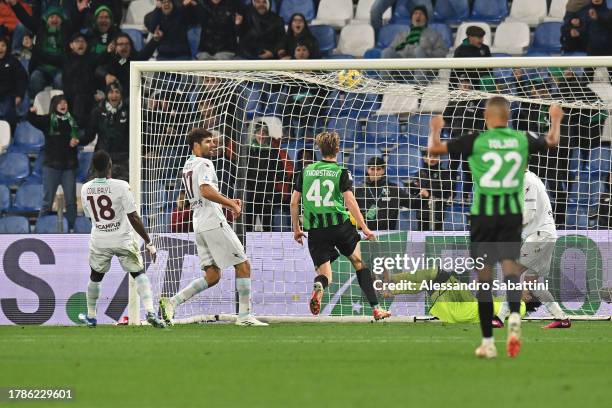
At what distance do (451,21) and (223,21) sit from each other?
3731 mm

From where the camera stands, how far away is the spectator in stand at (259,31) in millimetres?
18938

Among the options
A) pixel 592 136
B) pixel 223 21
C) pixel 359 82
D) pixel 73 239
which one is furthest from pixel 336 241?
pixel 223 21

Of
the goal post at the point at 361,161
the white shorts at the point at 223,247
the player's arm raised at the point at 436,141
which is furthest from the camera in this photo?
the goal post at the point at 361,161

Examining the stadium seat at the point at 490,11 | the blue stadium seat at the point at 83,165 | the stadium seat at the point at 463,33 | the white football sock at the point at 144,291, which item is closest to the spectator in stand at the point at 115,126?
the blue stadium seat at the point at 83,165

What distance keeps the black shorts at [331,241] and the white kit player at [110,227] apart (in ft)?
5.92

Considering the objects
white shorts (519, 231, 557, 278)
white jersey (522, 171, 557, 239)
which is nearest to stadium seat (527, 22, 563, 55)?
white jersey (522, 171, 557, 239)

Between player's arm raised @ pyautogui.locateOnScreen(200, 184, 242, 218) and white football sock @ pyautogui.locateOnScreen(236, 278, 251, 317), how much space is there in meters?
0.86

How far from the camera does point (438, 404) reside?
6102 millimetres

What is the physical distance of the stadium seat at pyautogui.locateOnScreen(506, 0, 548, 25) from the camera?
19.7 meters

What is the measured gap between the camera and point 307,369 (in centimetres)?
797

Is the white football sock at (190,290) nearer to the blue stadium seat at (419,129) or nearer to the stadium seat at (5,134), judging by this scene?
the blue stadium seat at (419,129)

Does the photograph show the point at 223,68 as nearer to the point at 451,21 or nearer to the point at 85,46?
the point at 85,46

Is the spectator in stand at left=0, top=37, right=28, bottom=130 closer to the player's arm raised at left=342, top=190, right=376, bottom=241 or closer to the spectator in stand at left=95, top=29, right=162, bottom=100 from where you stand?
the spectator in stand at left=95, top=29, right=162, bottom=100

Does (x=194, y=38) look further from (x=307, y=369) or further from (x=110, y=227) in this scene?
(x=307, y=369)
